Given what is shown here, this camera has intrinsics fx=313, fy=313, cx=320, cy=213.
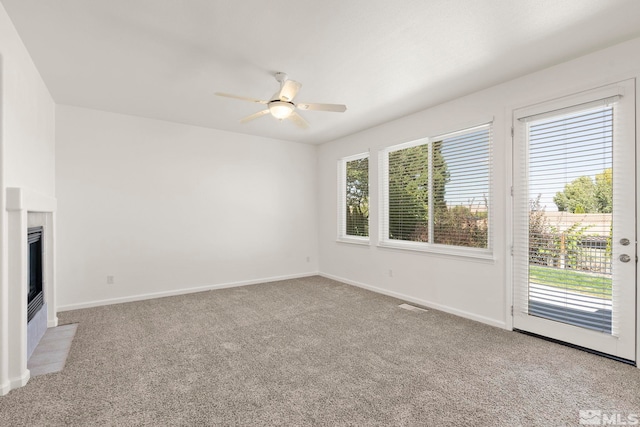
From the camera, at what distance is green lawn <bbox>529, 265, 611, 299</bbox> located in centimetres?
274

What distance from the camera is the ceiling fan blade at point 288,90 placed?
8.96 ft

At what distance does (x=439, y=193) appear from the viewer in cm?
423

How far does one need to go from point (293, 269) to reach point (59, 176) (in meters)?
3.89

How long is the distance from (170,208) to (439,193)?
158 inches

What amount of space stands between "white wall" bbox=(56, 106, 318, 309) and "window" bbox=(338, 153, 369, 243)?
0.78 meters

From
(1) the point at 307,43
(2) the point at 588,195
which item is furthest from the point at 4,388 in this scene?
(2) the point at 588,195

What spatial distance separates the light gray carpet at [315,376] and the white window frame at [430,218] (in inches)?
32.7

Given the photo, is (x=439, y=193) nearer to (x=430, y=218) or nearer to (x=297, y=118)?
(x=430, y=218)

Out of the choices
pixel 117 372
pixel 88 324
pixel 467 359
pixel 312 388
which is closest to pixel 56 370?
pixel 117 372

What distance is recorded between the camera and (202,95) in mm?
3773

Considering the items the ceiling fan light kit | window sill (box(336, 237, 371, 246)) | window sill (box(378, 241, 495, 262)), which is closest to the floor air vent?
window sill (box(378, 241, 495, 262))

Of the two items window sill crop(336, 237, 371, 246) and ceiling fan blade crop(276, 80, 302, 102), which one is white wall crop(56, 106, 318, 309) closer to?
window sill crop(336, 237, 371, 246)

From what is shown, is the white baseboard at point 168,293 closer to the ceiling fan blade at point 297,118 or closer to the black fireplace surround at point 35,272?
the black fireplace surround at point 35,272

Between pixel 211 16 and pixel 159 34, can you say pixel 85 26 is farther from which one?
pixel 211 16
